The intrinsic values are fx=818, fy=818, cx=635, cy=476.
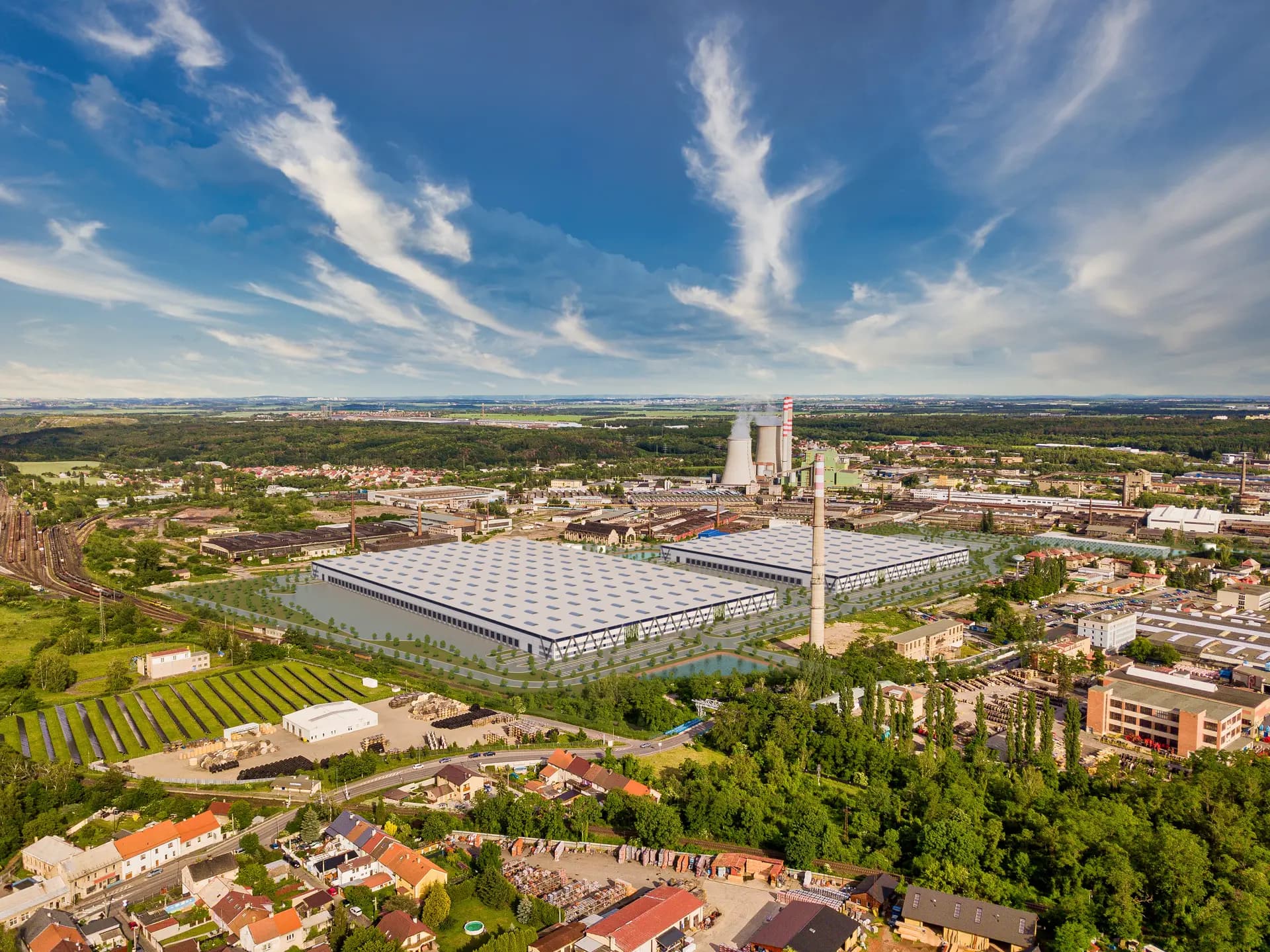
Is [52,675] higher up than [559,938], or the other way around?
[52,675]

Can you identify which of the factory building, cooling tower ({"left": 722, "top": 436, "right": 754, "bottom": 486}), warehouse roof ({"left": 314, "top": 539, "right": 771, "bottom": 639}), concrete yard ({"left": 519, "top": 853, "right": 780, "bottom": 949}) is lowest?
concrete yard ({"left": 519, "top": 853, "right": 780, "bottom": 949})

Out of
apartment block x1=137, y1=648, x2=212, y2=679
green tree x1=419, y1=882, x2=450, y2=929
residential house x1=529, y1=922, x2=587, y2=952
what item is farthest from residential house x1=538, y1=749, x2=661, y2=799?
apartment block x1=137, y1=648, x2=212, y2=679

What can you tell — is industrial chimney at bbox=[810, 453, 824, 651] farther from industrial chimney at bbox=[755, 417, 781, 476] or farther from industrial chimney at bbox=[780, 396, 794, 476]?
industrial chimney at bbox=[755, 417, 781, 476]

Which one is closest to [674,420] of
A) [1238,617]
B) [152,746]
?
[1238,617]

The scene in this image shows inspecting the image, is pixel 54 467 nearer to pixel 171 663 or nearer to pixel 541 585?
pixel 171 663

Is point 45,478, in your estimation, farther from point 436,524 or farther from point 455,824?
point 455,824

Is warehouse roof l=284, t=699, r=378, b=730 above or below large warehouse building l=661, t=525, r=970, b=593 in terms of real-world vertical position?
below

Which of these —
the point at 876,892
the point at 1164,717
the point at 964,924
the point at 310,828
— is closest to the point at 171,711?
the point at 310,828

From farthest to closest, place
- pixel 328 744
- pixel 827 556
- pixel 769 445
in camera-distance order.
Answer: pixel 769 445 → pixel 827 556 → pixel 328 744
